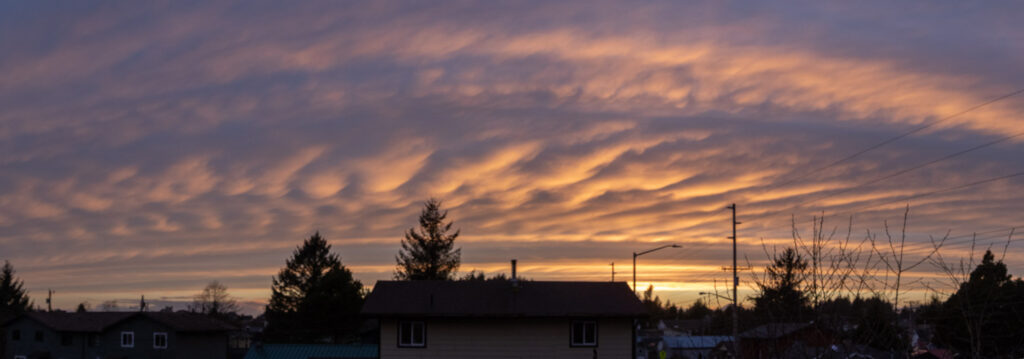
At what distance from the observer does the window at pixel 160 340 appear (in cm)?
6794

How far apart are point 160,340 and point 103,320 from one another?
18.2 feet

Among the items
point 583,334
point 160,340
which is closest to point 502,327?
point 583,334

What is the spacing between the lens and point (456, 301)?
1506 inches

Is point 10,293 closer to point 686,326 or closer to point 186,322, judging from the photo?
point 186,322

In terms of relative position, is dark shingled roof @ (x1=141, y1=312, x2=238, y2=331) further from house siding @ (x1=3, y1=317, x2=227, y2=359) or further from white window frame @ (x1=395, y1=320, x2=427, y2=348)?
white window frame @ (x1=395, y1=320, x2=427, y2=348)

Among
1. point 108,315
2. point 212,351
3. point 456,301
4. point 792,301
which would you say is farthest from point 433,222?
point 792,301

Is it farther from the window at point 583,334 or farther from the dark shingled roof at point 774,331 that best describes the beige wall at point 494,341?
the dark shingled roof at point 774,331

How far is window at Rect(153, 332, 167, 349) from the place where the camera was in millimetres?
67938

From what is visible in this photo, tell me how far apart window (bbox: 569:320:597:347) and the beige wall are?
194 mm

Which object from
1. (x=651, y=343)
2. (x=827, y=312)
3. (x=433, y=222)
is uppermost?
(x=433, y=222)

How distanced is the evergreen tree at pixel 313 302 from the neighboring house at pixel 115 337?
4919 mm

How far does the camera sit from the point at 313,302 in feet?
226

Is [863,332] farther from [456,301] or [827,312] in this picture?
[456,301]

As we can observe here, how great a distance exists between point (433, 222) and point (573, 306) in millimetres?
40958
